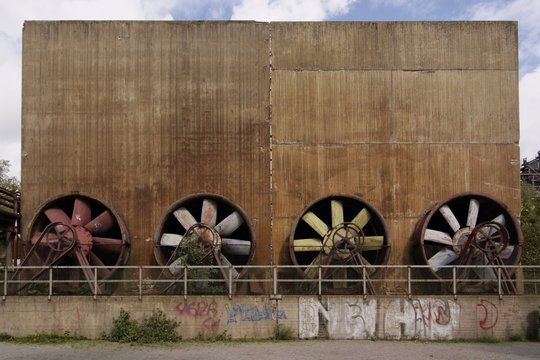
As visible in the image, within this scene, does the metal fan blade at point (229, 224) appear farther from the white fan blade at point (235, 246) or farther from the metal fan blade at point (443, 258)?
the metal fan blade at point (443, 258)

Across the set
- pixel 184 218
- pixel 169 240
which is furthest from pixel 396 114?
pixel 169 240

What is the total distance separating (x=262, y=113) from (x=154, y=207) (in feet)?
14.4

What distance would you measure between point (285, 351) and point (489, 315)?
5.28 metres

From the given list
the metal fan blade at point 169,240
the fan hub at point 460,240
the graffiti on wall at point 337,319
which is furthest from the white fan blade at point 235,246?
Result: the fan hub at point 460,240

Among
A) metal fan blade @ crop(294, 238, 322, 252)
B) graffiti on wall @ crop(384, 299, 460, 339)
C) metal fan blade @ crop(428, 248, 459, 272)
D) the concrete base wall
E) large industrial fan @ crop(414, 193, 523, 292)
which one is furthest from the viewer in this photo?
metal fan blade @ crop(428, 248, 459, 272)

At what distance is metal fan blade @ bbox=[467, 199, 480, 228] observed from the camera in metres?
14.7

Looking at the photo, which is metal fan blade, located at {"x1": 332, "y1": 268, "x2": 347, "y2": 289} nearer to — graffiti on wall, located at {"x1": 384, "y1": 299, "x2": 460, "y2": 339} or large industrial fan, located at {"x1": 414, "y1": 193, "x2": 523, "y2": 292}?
graffiti on wall, located at {"x1": 384, "y1": 299, "x2": 460, "y2": 339}

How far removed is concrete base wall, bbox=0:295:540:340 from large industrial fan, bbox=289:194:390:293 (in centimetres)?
112

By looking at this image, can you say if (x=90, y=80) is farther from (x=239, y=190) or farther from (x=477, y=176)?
(x=477, y=176)

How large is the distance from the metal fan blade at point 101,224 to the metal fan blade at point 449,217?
32.6 ft

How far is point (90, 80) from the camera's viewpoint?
606 inches

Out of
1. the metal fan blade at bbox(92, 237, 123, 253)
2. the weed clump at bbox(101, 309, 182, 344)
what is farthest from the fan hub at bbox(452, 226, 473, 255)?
the metal fan blade at bbox(92, 237, 123, 253)

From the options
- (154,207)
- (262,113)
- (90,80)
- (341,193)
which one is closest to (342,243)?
(341,193)

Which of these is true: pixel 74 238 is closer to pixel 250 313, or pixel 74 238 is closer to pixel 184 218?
pixel 184 218
